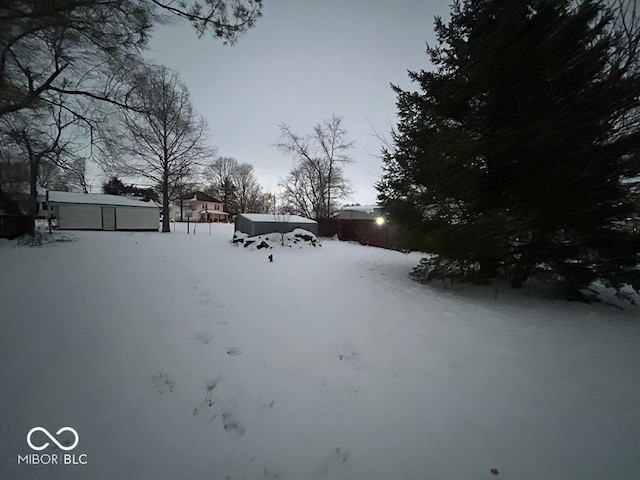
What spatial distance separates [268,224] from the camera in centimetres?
1385

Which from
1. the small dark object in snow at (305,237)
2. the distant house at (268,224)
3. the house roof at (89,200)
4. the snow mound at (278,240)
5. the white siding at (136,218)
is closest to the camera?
the snow mound at (278,240)

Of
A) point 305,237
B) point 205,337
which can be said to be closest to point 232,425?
point 205,337

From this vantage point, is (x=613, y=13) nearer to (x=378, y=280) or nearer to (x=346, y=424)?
(x=378, y=280)

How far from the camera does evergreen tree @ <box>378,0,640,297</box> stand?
4.01 metres

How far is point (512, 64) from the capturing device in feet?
14.7

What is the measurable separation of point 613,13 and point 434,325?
21.0ft

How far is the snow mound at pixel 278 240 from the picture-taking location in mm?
11977

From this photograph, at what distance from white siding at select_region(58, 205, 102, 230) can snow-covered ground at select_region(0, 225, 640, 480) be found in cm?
2273

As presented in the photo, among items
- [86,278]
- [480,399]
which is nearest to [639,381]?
[480,399]

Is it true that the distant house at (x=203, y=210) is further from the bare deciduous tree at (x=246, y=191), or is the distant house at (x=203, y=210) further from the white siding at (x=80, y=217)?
the white siding at (x=80, y=217)

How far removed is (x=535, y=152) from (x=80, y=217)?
30274 mm

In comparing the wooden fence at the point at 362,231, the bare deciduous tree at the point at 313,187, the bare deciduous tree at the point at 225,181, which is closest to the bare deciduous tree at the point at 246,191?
the bare deciduous tree at the point at 225,181

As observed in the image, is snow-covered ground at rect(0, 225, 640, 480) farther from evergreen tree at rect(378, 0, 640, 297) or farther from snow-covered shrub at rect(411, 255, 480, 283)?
evergreen tree at rect(378, 0, 640, 297)

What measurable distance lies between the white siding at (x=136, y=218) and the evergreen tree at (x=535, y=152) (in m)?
25.9
